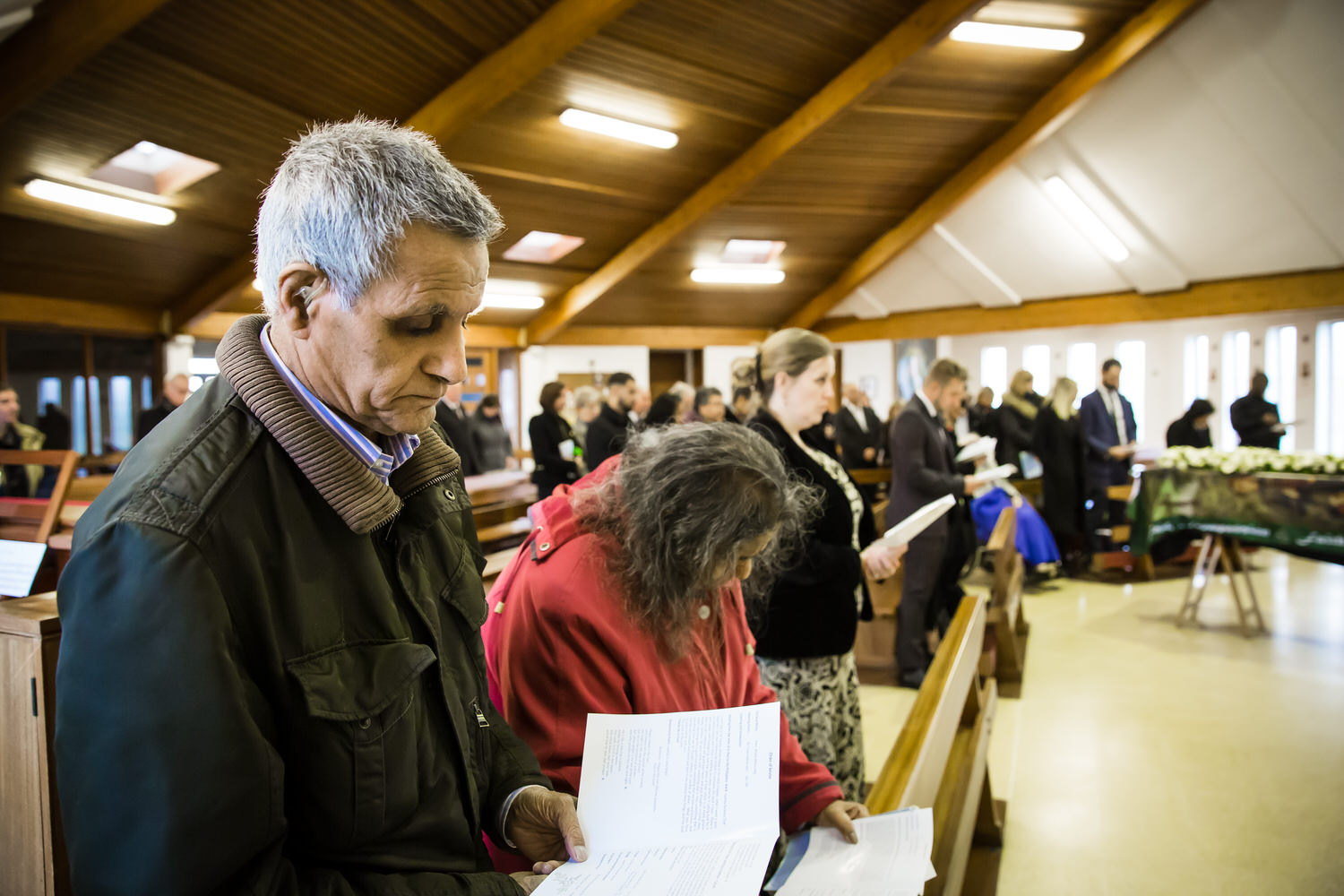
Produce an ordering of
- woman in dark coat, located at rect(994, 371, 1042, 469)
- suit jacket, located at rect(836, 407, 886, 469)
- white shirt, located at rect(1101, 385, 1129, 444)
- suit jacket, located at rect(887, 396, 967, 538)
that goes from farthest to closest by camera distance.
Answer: suit jacket, located at rect(836, 407, 886, 469), white shirt, located at rect(1101, 385, 1129, 444), woman in dark coat, located at rect(994, 371, 1042, 469), suit jacket, located at rect(887, 396, 967, 538)

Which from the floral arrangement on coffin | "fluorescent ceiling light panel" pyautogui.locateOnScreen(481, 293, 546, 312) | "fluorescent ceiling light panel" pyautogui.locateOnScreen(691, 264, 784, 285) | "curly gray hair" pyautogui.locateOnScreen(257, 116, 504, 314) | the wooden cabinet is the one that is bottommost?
the wooden cabinet

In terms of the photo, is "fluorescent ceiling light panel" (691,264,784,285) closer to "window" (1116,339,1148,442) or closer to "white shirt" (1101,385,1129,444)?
"window" (1116,339,1148,442)

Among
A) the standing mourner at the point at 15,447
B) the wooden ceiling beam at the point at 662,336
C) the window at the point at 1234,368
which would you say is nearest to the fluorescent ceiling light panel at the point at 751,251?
the wooden ceiling beam at the point at 662,336

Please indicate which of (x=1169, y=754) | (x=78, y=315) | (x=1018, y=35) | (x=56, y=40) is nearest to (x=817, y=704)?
(x=1169, y=754)

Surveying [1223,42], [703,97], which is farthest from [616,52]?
[1223,42]

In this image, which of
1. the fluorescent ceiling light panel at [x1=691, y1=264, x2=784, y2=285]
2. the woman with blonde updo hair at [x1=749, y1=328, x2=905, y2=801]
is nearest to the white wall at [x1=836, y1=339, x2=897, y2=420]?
the fluorescent ceiling light panel at [x1=691, y1=264, x2=784, y2=285]

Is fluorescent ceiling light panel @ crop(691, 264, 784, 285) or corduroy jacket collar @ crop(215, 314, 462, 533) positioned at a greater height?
fluorescent ceiling light panel @ crop(691, 264, 784, 285)

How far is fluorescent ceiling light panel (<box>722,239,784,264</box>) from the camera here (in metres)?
11.6

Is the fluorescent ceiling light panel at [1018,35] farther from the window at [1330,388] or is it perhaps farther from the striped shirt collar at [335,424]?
the striped shirt collar at [335,424]

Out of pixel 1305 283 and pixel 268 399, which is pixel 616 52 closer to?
pixel 268 399

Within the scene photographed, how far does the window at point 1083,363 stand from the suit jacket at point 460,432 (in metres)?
8.37

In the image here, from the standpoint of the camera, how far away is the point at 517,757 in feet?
3.72

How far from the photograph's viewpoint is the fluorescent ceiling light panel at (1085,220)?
997 centimetres

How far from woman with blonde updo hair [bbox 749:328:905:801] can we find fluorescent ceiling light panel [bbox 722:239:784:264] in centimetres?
924
